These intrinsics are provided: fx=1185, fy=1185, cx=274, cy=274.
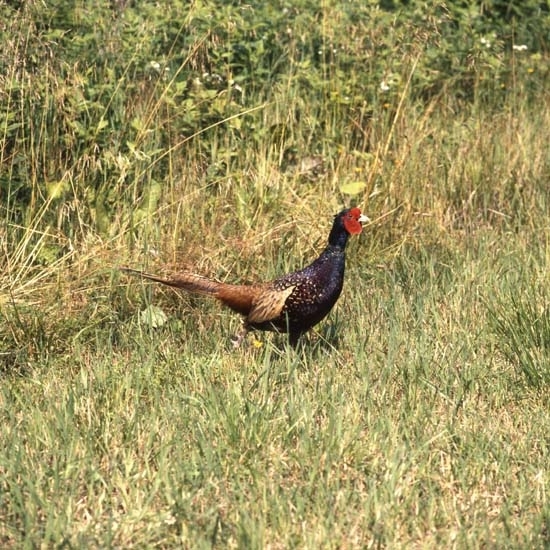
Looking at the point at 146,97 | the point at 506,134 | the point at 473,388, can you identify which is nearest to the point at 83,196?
the point at 146,97

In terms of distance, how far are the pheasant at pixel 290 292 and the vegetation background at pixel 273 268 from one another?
0.54 ft

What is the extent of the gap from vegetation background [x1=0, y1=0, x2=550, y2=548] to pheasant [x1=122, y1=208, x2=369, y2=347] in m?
0.16

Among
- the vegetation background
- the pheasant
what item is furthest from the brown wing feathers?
the vegetation background

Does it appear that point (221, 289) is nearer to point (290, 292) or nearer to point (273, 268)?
point (290, 292)

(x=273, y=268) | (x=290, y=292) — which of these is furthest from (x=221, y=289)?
(x=273, y=268)

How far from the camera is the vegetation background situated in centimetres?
365

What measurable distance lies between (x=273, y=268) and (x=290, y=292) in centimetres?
71

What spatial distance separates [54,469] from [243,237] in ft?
7.43

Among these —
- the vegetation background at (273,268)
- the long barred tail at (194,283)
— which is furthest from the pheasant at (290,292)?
the vegetation background at (273,268)

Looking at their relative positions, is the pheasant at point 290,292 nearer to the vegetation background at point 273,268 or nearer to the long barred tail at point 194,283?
the long barred tail at point 194,283

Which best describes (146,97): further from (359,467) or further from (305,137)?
(359,467)

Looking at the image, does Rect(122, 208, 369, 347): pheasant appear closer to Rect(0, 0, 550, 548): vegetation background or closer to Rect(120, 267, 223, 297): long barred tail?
Rect(120, 267, 223, 297): long barred tail

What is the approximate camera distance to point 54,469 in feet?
12.1

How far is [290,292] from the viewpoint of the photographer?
5.00 meters
